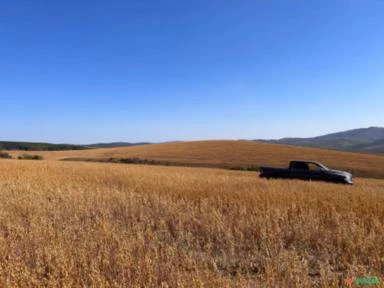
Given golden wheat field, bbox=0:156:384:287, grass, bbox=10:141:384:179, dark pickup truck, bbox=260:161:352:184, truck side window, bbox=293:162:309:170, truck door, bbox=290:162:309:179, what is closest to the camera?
golden wheat field, bbox=0:156:384:287

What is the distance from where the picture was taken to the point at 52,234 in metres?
5.41

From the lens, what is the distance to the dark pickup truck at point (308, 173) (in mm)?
21297

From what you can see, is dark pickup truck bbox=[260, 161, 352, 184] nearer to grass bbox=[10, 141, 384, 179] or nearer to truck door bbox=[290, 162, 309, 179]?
truck door bbox=[290, 162, 309, 179]

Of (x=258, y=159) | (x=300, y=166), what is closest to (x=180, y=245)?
(x=300, y=166)

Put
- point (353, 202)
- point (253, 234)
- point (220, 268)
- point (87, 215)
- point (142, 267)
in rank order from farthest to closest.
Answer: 1. point (353, 202)
2. point (87, 215)
3. point (253, 234)
4. point (220, 268)
5. point (142, 267)

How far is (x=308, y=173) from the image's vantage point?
21922mm

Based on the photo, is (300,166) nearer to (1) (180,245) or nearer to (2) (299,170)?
(2) (299,170)

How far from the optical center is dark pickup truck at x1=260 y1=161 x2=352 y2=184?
21297 millimetres

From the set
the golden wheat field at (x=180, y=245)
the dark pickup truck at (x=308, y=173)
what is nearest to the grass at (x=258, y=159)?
the dark pickup truck at (x=308, y=173)

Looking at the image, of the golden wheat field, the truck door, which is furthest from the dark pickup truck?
the golden wheat field

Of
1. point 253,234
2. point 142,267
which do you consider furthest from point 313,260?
point 142,267

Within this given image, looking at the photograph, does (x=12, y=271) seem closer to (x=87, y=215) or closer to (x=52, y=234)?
(x=52, y=234)

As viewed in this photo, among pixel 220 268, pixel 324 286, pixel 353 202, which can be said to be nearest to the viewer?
pixel 324 286

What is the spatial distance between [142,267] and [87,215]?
3571 mm
